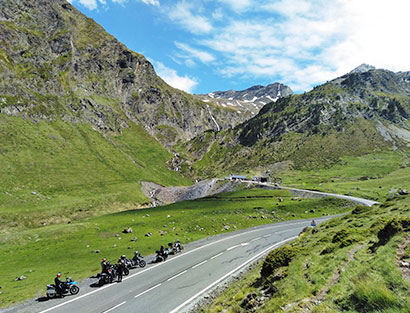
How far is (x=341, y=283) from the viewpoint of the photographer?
1225 centimetres

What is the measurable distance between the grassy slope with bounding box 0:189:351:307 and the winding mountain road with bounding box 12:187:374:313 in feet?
19.1

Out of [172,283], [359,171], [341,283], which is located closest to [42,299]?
[172,283]

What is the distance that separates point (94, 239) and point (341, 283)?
163 ft

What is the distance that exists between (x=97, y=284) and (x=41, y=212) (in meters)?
64.8

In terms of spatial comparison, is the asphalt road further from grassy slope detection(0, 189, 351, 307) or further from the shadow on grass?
grassy slope detection(0, 189, 351, 307)

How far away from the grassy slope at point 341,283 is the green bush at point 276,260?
1.91 ft

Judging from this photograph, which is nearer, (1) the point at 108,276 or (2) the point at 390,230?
(2) the point at 390,230

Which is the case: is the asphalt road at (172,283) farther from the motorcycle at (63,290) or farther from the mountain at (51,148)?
the mountain at (51,148)

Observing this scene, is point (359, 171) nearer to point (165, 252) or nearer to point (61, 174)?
point (165, 252)

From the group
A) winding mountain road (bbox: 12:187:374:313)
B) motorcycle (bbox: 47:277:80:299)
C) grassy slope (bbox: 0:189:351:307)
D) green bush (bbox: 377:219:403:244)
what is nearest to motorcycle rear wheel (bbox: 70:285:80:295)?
motorcycle (bbox: 47:277:80:299)

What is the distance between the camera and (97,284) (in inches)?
1054

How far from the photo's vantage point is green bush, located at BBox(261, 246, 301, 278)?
66.2 ft

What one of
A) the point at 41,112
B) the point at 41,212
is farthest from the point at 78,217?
the point at 41,112

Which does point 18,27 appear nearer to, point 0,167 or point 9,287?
point 0,167
